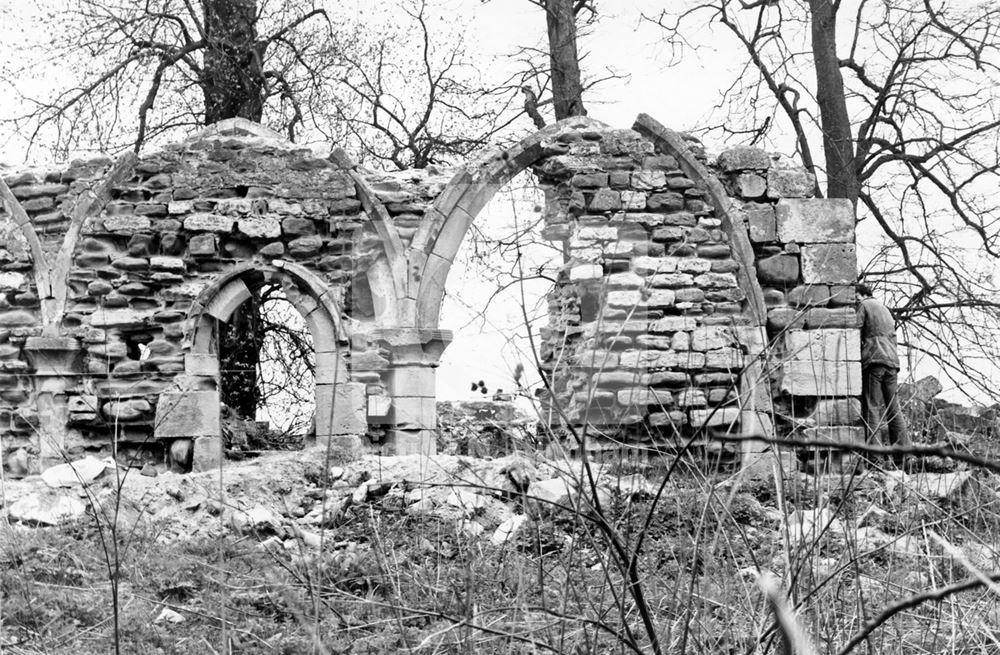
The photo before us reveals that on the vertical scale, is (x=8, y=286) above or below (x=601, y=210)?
below

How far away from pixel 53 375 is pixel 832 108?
8.42 m

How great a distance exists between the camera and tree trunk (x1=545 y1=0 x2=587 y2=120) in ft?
44.3

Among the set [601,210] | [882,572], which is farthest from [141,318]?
[882,572]

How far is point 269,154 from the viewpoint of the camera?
8836 mm

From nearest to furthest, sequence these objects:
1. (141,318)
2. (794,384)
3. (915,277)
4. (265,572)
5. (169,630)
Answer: (169,630) < (265,572) < (794,384) < (141,318) < (915,277)

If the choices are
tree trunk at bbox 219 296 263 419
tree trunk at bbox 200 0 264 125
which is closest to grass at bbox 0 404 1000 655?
tree trunk at bbox 219 296 263 419

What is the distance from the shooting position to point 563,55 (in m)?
13.6

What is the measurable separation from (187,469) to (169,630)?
447 centimetres

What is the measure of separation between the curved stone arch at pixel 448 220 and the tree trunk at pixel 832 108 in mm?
4353

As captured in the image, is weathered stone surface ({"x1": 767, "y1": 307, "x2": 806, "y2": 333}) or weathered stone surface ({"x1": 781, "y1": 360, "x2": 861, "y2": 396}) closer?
weathered stone surface ({"x1": 781, "y1": 360, "x2": 861, "y2": 396})

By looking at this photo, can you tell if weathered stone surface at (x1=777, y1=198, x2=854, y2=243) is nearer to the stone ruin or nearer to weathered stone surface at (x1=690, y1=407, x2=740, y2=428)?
the stone ruin

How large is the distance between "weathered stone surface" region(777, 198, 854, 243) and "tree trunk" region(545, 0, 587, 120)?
5471mm

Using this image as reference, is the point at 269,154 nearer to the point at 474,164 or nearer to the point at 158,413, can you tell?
the point at 474,164

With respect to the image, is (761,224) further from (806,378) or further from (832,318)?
(806,378)
